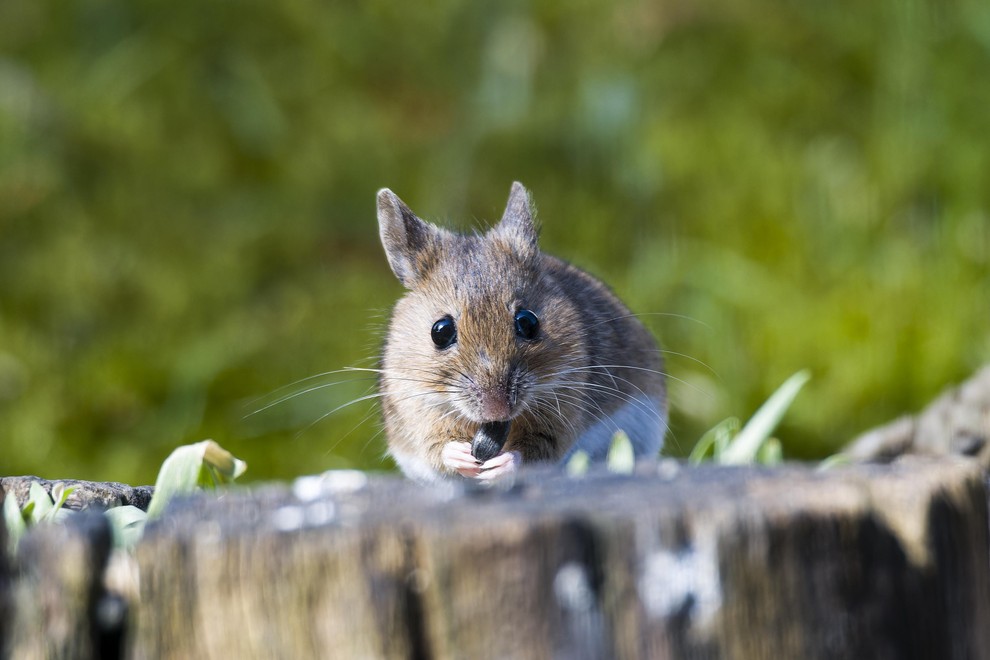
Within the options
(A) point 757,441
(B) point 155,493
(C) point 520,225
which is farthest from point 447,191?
(B) point 155,493

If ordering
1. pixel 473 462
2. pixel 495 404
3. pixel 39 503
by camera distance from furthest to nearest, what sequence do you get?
pixel 473 462 < pixel 495 404 < pixel 39 503

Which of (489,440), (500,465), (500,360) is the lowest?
(500,465)

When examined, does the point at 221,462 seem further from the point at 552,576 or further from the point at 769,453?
the point at 552,576

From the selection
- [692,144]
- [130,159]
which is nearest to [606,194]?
[692,144]

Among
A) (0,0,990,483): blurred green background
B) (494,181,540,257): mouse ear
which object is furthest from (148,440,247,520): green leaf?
(0,0,990,483): blurred green background

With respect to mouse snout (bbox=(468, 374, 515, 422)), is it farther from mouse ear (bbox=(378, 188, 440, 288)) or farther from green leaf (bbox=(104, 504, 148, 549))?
green leaf (bbox=(104, 504, 148, 549))

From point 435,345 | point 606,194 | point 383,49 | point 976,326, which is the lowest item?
point 435,345

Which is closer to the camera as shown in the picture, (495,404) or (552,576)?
(552,576)

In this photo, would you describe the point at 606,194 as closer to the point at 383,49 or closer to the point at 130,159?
the point at 383,49
